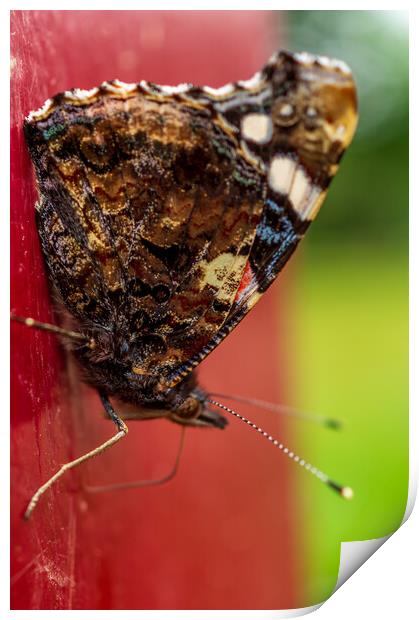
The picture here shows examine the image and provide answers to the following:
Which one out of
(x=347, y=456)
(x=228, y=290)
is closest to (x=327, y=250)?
(x=347, y=456)

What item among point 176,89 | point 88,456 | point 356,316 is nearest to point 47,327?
point 88,456

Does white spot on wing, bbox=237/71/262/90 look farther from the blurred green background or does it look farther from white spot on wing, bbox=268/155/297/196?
the blurred green background

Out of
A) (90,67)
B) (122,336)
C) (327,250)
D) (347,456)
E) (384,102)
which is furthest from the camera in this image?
(327,250)

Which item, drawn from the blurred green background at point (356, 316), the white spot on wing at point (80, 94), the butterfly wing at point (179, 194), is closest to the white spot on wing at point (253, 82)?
the butterfly wing at point (179, 194)

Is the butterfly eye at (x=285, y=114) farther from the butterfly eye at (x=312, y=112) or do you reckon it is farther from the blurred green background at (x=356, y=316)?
the blurred green background at (x=356, y=316)

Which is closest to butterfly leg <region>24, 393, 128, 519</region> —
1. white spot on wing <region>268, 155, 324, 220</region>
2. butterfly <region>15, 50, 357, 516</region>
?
butterfly <region>15, 50, 357, 516</region>
